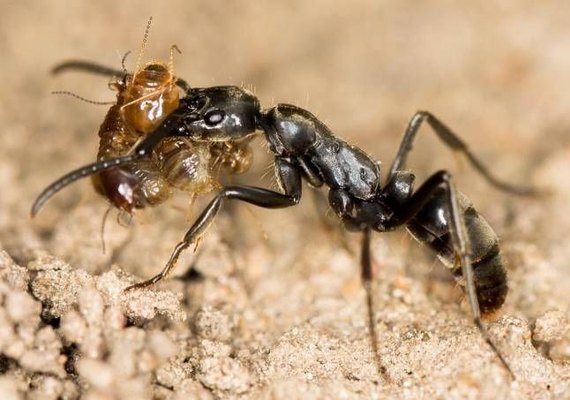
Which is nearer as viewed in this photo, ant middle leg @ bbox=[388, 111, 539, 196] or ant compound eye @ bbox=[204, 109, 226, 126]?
ant compound eye @ bbox=[204, 109, 226, 126]

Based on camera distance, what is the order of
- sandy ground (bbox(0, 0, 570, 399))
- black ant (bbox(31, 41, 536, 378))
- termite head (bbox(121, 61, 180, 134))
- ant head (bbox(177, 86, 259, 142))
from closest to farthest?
sandy ground (bbox(0, 0, 570, 399)) → black ant (bbox(31, 41, 536, 378)) → termite head (bbox(121, 61, 180, 134)) → ant head (bbox(177, 86, 259, 142))

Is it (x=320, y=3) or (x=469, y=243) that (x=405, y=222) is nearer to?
(x=469, y=243)

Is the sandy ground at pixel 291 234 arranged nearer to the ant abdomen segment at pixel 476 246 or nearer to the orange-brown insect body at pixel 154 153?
the ant abdomen segment at pixel 476 246

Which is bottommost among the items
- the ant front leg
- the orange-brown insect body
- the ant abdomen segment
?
the ant abdomen segment

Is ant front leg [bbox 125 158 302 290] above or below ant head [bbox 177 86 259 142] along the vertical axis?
below

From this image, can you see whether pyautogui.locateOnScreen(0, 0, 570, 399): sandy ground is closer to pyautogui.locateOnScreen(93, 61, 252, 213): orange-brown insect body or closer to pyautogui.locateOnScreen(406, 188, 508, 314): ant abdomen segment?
pyautogui.locateOnScreen(406, 188, 508, 314): ant abdomen segment

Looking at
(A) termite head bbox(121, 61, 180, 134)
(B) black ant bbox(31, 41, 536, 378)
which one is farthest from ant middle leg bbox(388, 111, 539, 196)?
(A) termite head bbox(121, 61, 180, 134)

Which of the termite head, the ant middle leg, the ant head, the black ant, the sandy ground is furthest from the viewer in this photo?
the ant middle leg

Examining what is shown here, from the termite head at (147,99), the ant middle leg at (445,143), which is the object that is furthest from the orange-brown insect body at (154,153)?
the ant middle leg at (445,143)
